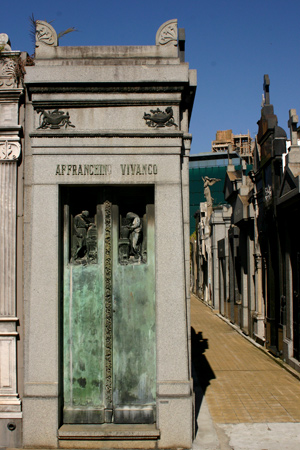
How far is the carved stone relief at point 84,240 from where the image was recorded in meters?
7.83

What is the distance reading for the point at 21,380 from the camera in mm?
7555

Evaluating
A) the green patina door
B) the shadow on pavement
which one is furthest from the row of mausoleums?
the green patina door

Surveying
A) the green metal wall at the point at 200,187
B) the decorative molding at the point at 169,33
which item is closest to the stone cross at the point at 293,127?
the decorative molding at the point at 169,33

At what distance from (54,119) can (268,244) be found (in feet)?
33.8

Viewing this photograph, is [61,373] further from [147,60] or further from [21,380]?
[147,60]

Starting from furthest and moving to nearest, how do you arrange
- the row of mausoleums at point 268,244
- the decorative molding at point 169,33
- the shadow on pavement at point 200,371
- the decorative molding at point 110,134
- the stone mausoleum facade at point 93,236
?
1. the row of mausoleums at point 268,244
2. the shadow on pavement at point 200,371
3. the decorative molding at point 169,33
4. the decorative molding at point 110,134
5. the stone mausoleum facade at point 93,236

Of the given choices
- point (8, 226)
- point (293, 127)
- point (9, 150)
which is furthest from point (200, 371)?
point (9, 150)

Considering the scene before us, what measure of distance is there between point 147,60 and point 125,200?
2.17 metres

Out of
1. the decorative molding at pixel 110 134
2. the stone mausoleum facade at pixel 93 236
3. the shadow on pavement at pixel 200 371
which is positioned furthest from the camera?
the shadow on pavement at pixel 200 371

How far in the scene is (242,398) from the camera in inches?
422

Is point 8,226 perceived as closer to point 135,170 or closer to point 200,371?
A: point 135,170

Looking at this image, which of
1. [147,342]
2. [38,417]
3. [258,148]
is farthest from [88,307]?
[258,148]

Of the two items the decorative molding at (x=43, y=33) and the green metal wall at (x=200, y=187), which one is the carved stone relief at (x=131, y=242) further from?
the green metal wall at (x=200, y=187)

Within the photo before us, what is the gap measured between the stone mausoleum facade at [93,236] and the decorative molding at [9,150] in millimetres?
17
